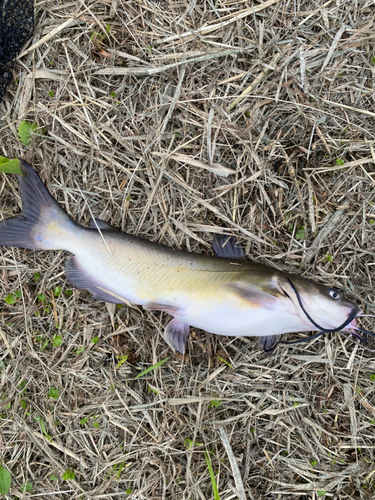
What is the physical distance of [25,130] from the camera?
293cm

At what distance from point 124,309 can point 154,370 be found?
1.86ft

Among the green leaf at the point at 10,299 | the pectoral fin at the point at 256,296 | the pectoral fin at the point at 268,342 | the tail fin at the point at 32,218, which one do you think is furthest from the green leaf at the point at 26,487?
the pectoral fin at the point at 256,296

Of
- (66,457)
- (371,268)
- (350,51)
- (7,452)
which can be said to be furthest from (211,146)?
(7,452)

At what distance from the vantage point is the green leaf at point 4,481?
9.57 ft

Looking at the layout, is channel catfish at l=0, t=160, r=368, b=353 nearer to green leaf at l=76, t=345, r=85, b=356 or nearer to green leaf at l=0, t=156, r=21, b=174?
green leaf at l=0, t=156, r=21, b=174

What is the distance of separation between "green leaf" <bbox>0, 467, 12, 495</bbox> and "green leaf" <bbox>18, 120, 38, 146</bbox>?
2.78 metres

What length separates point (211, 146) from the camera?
9.38 feet

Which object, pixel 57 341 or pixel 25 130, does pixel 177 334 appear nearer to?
pixel 57 341

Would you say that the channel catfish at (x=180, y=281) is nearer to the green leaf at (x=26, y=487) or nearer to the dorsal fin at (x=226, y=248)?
the dorsal fin at (x=226, y=248)

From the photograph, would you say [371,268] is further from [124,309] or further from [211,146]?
[124,309]

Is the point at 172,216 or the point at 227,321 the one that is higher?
the point at 172,216

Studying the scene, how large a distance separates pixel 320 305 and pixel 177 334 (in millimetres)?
1102

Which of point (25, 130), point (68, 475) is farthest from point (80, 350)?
point (25, 130)

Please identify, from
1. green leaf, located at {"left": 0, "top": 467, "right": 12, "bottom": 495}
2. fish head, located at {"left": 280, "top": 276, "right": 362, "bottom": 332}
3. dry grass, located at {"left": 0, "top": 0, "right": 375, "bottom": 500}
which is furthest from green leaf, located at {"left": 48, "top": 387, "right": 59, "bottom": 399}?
fish head, located at {"left": 280, "top": 276, "right": 362, "bottom": 332}
